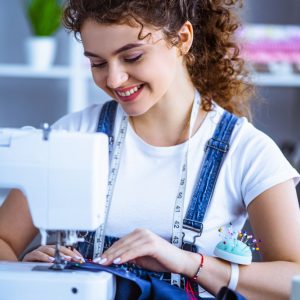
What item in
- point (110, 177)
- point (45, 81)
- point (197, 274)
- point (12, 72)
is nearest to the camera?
point (197, 274)

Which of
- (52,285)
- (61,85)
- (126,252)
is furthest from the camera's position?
(61,85)

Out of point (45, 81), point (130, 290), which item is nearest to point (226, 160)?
point (130, 290)

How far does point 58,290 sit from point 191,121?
69 centimetres

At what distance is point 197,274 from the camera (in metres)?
1.87

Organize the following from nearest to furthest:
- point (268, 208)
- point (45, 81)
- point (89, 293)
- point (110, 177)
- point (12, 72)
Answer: point (89, 293), point (268, 208), point (110, 177), point (12, 72), point (45, 81)

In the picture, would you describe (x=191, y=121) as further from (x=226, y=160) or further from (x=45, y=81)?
(x=45, y=81)

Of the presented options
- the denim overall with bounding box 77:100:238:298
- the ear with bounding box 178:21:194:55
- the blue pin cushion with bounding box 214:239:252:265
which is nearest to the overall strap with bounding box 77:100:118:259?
the denim overall with bounding box 77:100:238:298

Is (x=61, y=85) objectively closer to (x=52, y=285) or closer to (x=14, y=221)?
(x=14, y=221)

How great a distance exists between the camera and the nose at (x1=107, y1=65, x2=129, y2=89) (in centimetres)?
196

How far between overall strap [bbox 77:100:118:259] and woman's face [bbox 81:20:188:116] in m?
0.18

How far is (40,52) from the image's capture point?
153 inches

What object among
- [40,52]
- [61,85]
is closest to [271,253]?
[40,52]

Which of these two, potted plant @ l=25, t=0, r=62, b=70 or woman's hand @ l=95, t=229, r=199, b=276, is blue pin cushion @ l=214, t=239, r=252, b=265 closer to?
woman's hand @ l=95, t=229, r=199, b=276

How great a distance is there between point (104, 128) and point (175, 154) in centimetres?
21
